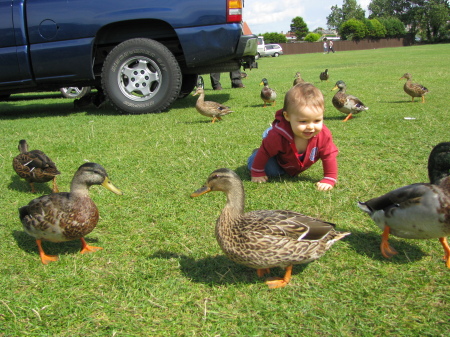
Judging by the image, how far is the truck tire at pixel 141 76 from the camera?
7805mm

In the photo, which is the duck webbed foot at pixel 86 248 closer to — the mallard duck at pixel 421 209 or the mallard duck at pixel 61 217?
the mallard duck at pixel 61 217

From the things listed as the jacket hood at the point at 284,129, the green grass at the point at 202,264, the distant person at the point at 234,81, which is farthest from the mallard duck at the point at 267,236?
the distant person at the point at 234,81

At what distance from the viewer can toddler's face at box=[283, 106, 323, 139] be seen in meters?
3.84

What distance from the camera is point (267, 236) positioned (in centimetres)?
A: 259

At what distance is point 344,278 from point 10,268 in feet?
8.10

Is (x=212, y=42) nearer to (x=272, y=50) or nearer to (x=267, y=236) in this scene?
(x=267, y=236)

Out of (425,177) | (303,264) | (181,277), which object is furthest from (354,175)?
(181,277)

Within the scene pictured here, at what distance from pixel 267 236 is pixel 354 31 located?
90241 millimetres

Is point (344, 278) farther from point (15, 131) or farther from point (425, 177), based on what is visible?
point (15, 131)

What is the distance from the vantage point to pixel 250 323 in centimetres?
231

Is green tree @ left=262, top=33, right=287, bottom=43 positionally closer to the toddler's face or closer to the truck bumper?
the truck bumper

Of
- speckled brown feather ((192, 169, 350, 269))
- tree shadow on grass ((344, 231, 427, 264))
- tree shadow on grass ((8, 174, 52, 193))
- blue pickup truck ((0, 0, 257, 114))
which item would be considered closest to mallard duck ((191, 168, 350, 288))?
speckled brown feather ((192, 169, 350, 269))

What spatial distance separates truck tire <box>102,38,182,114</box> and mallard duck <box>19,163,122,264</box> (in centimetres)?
496

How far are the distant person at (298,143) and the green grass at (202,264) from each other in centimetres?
17
